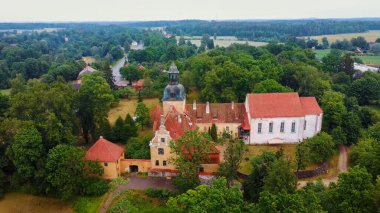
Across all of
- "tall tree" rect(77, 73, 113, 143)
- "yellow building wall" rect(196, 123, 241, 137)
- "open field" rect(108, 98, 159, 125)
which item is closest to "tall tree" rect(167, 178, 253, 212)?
"yellow building wall" rect(196, 123, 241, 137)

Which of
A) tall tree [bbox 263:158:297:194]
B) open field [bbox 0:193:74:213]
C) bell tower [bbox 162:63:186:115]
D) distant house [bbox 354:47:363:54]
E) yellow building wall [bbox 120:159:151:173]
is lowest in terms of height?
open field [bbox 0:193:74:213]

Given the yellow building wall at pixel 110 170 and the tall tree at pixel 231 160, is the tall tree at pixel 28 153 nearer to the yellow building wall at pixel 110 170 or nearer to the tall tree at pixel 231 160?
the yellow building wall at pixel 110 170

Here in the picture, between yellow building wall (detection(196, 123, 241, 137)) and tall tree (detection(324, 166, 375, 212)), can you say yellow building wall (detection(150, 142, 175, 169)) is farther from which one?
tall tree (detection(324, 166, 375, 212))

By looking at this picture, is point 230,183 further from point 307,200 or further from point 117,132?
point 117,132

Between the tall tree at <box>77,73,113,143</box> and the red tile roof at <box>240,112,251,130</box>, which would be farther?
the tall tree at <box>77,73,113,143</box>

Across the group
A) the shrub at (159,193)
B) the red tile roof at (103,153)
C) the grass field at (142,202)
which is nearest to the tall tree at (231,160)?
the shrub at (159,193)

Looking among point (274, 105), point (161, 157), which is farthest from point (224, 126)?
point (161, 157)
